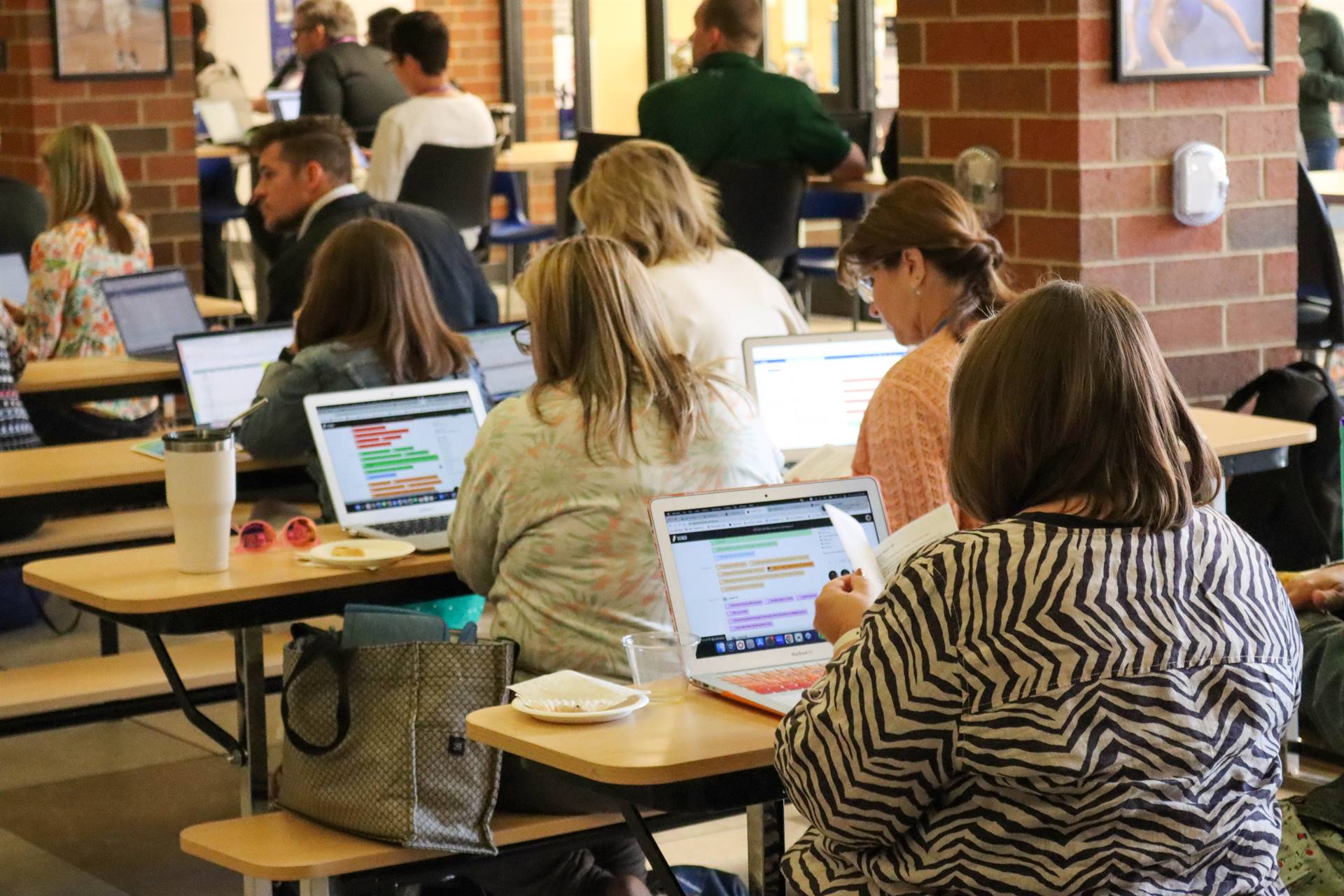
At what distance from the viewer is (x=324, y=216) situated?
5316 millimetres

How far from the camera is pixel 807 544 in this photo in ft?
8.73

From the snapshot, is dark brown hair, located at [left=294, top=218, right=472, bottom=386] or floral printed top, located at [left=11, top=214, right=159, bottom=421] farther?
floral printed top, located at [left=11, top=214, right=159, bottom=421]

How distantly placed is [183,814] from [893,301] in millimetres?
1912

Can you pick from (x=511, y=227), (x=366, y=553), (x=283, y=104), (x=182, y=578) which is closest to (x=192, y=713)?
(x=182, y=578)

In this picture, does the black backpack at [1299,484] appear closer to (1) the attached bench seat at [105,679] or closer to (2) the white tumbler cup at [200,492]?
(1) the attached bench seat at [105,679]

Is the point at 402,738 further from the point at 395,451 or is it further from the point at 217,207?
the point at 217,207

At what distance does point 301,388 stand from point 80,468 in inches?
19.0

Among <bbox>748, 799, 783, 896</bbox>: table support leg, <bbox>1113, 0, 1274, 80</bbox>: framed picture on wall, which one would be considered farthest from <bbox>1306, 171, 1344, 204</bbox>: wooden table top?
<bbox>748, 799, 783, 896</bbox>: table support leg

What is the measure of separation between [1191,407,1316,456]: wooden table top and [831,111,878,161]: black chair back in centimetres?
384

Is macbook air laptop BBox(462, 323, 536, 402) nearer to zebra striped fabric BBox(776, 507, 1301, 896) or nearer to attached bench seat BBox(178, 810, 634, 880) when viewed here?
attached bench seat BBox(178, 810, 634, 880)

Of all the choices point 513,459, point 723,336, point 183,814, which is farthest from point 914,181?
point 183,814

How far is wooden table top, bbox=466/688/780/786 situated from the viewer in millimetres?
2219

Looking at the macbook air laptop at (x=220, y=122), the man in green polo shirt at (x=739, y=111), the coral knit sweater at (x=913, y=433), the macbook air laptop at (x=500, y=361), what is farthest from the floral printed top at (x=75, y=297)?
the macbook air laptop at (x=220, y=122)

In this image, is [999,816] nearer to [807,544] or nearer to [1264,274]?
[807,544]
